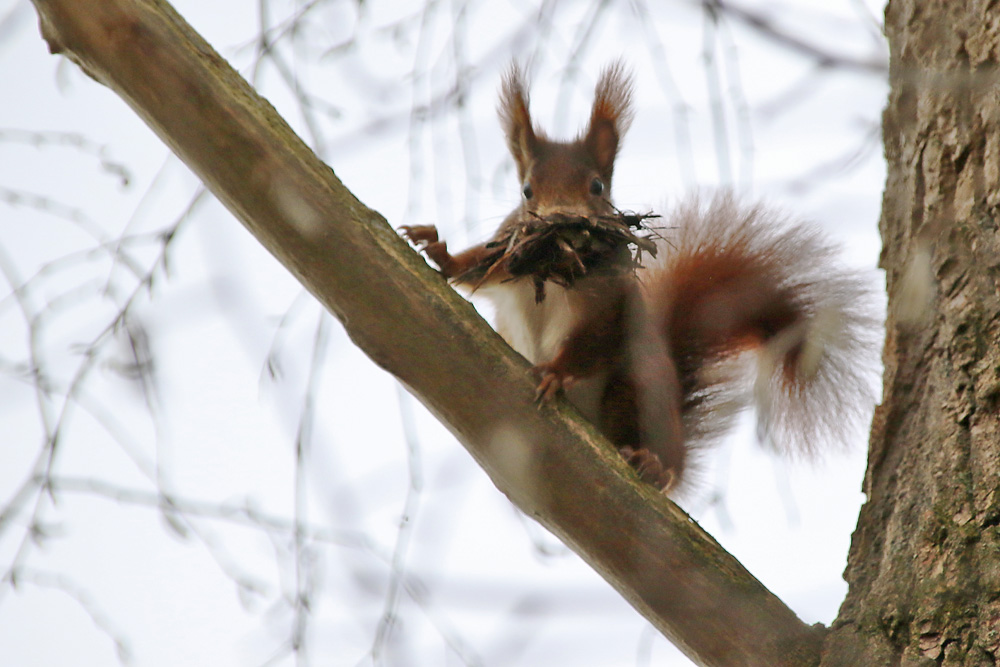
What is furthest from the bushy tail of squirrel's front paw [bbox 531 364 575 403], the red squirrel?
squirrel's front paw [bbox 531 364 575 403]

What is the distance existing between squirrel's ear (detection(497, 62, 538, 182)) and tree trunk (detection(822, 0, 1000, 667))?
112cm

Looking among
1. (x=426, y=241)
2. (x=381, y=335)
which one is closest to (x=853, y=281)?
(x=426, y=241)

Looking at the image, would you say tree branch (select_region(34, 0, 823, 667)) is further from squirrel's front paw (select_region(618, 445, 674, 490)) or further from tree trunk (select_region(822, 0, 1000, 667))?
squirrel's front paw (select_region(618, 445, 674, 490))

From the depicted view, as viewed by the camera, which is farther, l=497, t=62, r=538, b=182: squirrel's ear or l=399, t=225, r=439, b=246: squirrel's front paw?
l=497, t=62, r=538, b=182: squirrel's ear

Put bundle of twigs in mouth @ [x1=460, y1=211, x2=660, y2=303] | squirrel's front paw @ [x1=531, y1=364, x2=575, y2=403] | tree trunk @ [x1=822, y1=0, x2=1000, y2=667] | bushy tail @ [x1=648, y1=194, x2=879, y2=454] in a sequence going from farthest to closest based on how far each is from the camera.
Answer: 1. bushy tail @ [x1=648, y1=194, x2=879, y2=454]
2. bundle of twigs in mouth @ [x1=460, y1=211, x2=660, y2=303]
3. squirrel's front paw @ [x1=531, y1=364, x2=575, y2=403]
4. tree trunk @ [x1=822, y1=0, x2=1000, y2=667]

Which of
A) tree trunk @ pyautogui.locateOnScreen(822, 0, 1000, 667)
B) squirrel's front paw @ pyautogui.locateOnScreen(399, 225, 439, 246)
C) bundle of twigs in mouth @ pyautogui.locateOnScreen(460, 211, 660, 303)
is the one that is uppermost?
squirrel's front paw @ pyautogui.locateOnScreen(399, 225, 439, 246)

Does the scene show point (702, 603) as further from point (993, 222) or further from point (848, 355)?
point (848, 355)

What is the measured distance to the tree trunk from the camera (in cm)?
118

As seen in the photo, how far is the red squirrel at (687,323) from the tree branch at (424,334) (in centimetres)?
52

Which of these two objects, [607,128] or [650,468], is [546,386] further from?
[607,128]

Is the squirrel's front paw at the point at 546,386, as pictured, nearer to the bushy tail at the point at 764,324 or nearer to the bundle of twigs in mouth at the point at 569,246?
the bundle of twigs in mouth at the point at 569,246

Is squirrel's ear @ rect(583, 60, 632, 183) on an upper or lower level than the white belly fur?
upper

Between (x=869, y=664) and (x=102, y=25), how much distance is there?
1328mm

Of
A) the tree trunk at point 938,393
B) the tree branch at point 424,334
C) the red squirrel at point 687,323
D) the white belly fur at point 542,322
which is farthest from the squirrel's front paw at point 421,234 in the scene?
the tree trunk at point 938,393
